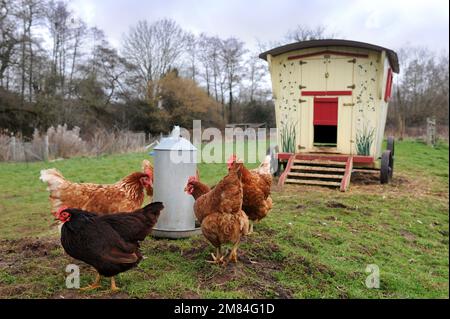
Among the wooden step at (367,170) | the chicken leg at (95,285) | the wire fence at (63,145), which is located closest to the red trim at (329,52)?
the wooden step at (367,170)

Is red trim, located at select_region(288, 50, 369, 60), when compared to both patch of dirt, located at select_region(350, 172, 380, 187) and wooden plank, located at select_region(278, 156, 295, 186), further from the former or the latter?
patch of dirt, located at select_region(350, 172, 380, 187)

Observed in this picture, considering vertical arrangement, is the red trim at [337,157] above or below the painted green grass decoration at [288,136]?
below

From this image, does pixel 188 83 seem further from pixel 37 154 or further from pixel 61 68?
pixel 61 68

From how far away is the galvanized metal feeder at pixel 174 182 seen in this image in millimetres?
4242

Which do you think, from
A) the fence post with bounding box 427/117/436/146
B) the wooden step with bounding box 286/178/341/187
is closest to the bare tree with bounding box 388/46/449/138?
the fence post with bounding box 427/117/436/146

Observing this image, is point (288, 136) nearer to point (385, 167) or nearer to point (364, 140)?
point (364, 140)

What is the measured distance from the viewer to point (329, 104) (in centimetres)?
855

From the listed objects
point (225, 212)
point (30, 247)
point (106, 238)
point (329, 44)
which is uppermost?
point (329, 44)

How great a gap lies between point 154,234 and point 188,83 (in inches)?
511

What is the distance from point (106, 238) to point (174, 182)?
1445 millimetres

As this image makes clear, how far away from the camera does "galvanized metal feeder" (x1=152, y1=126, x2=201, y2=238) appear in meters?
4.24

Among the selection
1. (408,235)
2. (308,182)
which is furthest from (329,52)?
(408,235)

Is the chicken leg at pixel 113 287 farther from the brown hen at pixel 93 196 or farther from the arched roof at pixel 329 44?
the arched roof at pixel 329 44

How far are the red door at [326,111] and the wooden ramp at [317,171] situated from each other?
2.72ft
